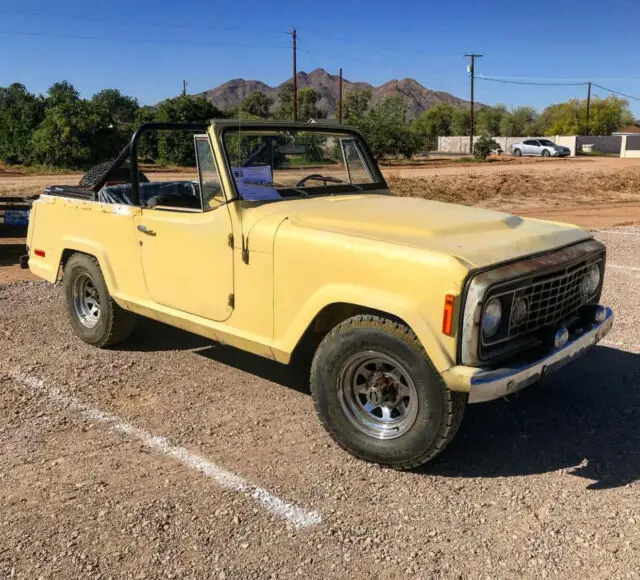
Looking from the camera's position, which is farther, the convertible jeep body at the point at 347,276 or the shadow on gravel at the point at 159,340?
the shadow on gravel at the point at 159,340

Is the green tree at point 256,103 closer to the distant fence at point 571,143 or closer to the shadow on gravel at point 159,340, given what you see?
the distant fence at point 571,143

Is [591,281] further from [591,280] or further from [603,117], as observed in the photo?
[603,117]

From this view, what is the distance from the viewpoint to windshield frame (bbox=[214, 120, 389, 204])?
413 centimetres

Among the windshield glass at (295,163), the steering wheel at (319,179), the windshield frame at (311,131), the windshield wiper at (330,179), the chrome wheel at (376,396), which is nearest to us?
the chrome wheel at (376,396)

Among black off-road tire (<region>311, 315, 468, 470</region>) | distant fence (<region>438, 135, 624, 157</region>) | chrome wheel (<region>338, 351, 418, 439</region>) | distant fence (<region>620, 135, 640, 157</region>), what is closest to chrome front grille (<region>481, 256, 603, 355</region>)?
black off-road tire (<region>311, 315, 468, 470</region>)

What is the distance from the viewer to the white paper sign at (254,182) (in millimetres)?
4176

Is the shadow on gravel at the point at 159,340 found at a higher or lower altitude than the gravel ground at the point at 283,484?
higher

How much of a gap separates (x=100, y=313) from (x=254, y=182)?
180cm

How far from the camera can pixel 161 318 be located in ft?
15.0

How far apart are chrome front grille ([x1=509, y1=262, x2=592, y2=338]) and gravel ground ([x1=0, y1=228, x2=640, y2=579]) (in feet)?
2.55

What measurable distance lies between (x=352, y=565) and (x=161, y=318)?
2364mm

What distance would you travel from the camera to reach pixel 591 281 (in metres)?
4.09

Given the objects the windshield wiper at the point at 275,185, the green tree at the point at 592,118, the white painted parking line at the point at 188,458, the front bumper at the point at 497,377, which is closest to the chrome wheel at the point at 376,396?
the front bumper at the point at 497,377

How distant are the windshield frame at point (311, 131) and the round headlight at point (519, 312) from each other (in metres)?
1.68
